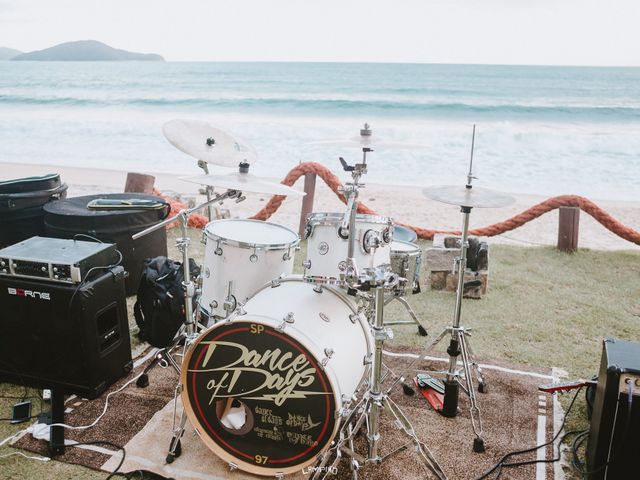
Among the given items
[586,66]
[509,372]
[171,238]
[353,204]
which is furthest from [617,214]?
[586,66]

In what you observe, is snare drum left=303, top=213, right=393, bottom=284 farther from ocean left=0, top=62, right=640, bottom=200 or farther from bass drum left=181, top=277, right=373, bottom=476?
ocean left=0, top=62, right=640, bottom=200

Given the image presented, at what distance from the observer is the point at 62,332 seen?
3.22m

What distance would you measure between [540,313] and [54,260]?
3.78 metres

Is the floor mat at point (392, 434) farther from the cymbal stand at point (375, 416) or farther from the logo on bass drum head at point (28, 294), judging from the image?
the logo on bass drum head at point (28, 294)

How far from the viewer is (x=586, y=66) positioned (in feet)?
183

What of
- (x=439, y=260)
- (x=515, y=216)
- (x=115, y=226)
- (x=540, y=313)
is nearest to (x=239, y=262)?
(x=115, y=226)

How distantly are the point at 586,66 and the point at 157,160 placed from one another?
54465mm

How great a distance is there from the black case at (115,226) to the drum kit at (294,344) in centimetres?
162

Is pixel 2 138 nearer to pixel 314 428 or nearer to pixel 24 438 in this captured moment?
pixel 24 438

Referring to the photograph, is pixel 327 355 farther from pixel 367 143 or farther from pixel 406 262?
pixel 406 262

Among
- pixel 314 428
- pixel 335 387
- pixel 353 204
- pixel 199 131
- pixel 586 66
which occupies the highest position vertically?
pixel 586 66

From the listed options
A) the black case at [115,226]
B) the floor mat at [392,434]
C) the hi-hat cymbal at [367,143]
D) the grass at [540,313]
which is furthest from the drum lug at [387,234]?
the black case at [115,226]

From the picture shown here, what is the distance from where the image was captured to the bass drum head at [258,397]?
2.52 metres

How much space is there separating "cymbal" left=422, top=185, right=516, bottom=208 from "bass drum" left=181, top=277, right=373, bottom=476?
2.58 ft
